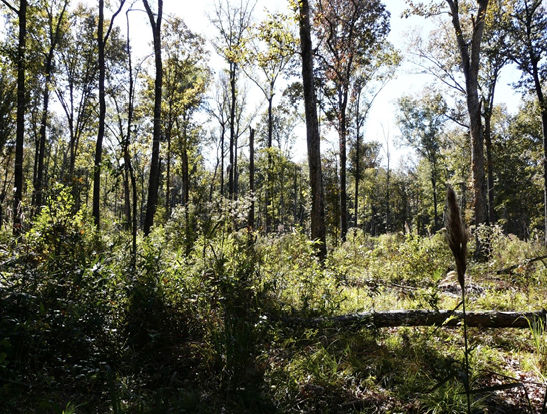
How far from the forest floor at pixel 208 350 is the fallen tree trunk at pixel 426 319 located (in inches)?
3.4

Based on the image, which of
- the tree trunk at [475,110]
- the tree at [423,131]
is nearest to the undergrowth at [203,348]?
the tree trunk at [475,110]

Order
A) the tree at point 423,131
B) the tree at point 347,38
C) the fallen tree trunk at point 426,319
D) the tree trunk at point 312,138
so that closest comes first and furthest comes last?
the fallen tree trunk at point 426,319 < the tree trunk at point 312,138 < the tree at point 347,38 < the tree at point 423,131

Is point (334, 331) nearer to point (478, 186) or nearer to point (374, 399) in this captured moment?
point (374, 399)

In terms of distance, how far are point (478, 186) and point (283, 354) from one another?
1110cm

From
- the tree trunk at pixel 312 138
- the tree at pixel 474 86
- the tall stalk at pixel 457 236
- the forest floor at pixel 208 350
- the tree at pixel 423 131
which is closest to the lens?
the tall stalk at pixel 457 236

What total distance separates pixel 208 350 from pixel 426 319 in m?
2.56

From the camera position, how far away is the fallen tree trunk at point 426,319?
3.78 m

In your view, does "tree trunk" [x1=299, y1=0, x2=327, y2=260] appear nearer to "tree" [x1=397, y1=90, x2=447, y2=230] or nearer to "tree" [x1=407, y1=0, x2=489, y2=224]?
"tree" [x1=407, y1=0, x2=489, y2=224]

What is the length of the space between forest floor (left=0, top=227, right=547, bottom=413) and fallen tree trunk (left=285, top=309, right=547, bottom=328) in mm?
87

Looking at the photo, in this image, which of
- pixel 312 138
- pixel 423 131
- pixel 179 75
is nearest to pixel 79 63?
pixel 179 75

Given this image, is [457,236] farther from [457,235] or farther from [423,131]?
[423,131]

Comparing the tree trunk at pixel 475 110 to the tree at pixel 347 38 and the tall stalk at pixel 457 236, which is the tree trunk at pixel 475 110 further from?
the tall stalk at pixel 457 236

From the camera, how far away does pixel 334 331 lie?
3.95m

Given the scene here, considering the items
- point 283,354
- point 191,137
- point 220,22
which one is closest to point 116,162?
point 283,354
